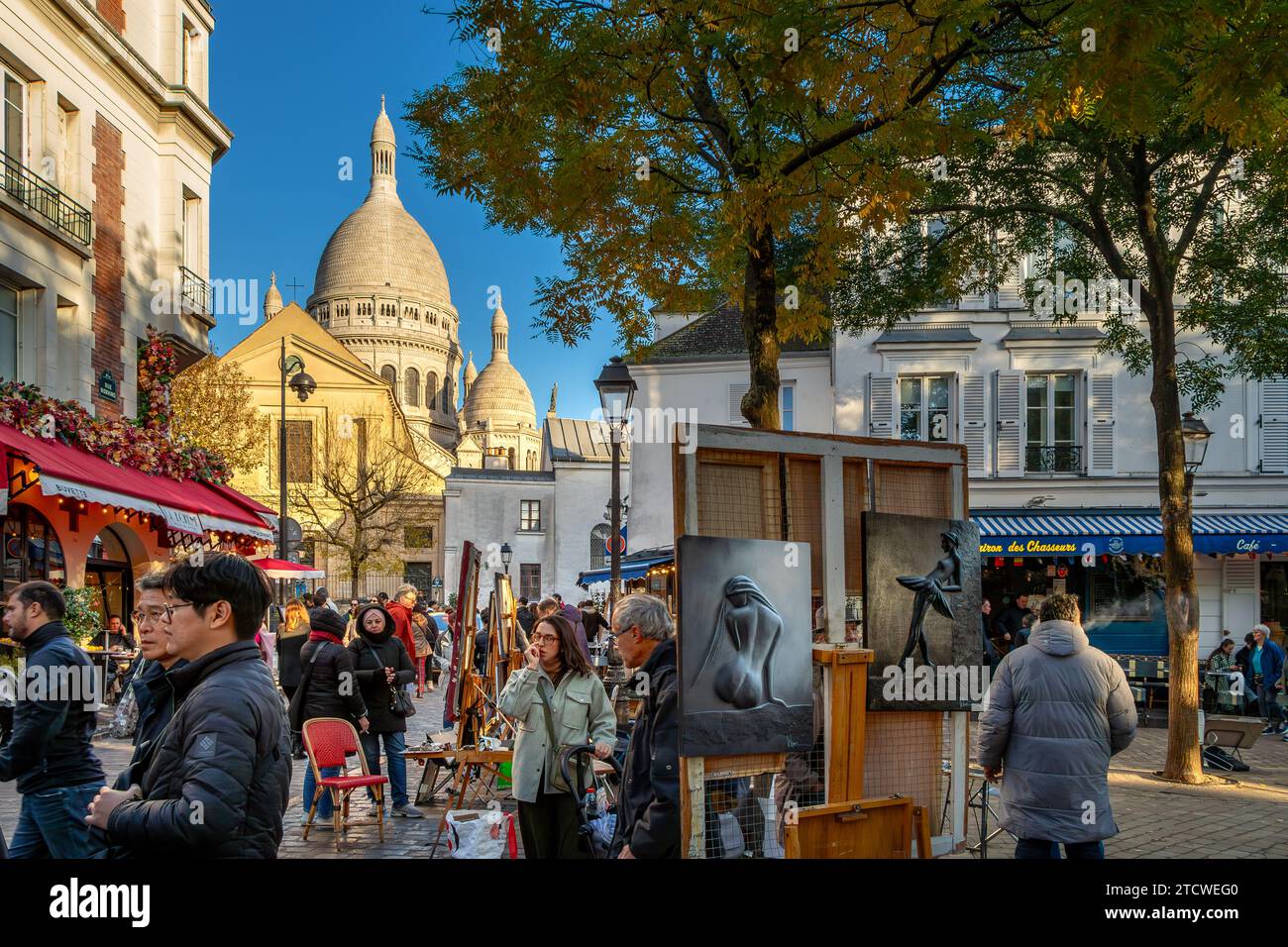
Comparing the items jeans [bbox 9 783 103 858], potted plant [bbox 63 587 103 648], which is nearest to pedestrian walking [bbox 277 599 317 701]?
potted plant [bbox 63 587 103 648]

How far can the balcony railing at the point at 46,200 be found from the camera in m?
14.8

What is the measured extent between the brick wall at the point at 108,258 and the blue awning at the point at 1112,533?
15792mm

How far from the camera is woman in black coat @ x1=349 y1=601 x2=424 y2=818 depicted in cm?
967

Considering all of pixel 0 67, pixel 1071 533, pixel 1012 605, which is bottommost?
pixel 1012 605

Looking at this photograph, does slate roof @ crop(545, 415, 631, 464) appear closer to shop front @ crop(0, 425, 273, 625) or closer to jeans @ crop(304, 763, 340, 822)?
shop front @ crop(0, 425, 273, 625)

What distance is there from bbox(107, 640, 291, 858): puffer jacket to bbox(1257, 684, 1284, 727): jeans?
16.7 metres

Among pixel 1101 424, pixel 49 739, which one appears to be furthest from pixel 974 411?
pixel 49 739

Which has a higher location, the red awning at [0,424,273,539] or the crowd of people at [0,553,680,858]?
the red awning at [0,424,273,539]

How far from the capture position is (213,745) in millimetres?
3021

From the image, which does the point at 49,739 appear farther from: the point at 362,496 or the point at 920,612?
the point at 362,496
